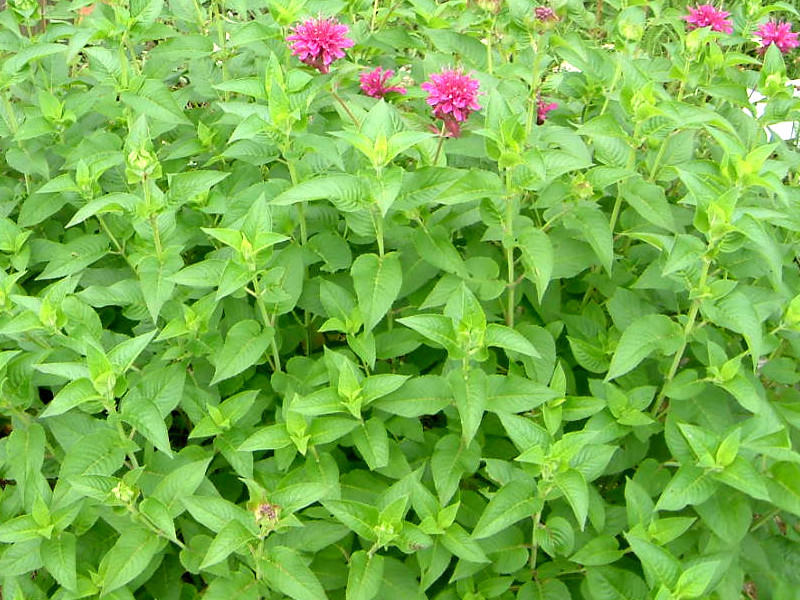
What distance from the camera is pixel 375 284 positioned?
1.53m

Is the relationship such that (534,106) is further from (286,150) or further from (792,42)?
(792,42)

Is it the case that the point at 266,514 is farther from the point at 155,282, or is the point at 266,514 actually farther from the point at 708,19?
the point at 708,19

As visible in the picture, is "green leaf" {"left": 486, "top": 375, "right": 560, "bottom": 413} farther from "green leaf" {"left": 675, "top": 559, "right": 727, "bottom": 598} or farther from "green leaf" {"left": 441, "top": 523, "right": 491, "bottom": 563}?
"green leaf" {"left": 675, "top": 559, "right": 727, "bottom": 598}

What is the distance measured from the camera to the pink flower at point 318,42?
176 centimetres

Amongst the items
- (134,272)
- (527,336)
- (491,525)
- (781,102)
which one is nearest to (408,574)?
(491,525)

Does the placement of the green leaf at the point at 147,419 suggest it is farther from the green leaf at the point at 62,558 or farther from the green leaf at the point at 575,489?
the green leaf at the point at 575,489

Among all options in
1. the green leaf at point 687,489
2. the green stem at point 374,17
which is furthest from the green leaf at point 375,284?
the green stem at point 374,17

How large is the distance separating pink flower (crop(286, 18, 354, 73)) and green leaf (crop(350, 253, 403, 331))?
1.58ft

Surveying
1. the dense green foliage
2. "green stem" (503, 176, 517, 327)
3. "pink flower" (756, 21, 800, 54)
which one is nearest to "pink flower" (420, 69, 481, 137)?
the dense green foliage

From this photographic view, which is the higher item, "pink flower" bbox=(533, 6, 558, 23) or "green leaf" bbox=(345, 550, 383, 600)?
"pink flower" bbox=(533, 6, 558, 23)

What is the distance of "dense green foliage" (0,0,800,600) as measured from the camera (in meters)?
1.44

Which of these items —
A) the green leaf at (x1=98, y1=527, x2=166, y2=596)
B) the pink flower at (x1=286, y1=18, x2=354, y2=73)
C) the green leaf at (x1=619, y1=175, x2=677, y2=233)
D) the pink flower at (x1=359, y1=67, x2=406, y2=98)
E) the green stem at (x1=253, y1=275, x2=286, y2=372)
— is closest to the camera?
the green leaf at (x1=98, y1=527, x2=166, y2=596)

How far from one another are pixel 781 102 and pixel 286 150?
1.11 m

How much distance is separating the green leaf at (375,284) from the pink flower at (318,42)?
18.9 inches
